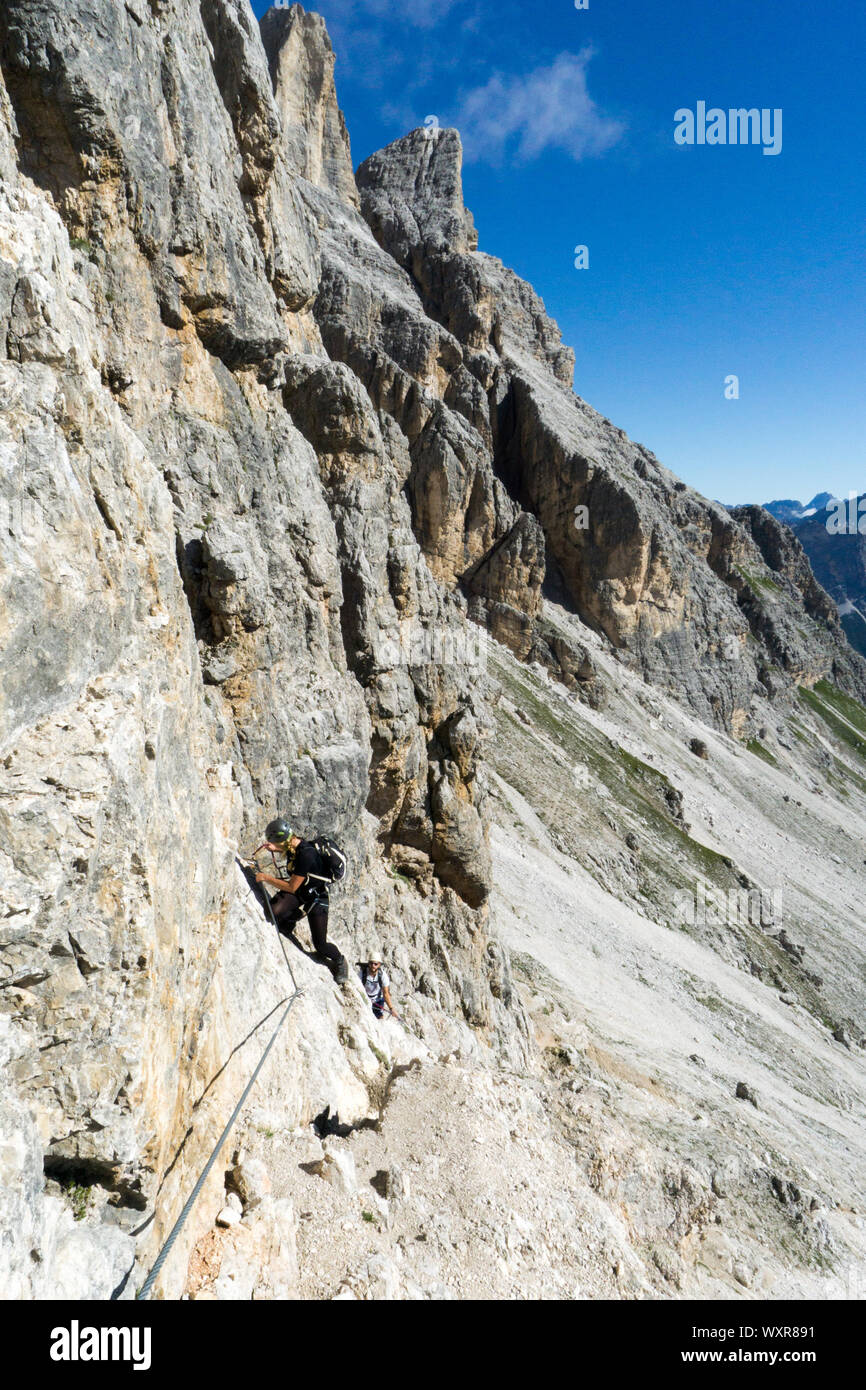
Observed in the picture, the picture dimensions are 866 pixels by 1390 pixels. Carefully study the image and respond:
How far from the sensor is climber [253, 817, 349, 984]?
527 inches

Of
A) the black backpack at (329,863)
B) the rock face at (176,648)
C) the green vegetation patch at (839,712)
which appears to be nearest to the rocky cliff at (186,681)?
the rock face at (176,648)

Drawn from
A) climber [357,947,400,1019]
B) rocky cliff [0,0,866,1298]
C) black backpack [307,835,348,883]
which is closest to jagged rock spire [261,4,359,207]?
rocky cliff [0,0,866,1298]

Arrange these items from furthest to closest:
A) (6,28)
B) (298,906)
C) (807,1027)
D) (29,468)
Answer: (807,1027) → (298,906) → (6,28) → (29,468)

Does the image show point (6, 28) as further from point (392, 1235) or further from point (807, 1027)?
point (807, 1027)

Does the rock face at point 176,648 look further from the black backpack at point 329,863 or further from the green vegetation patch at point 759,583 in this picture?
the green vegetation patch at point 759,583

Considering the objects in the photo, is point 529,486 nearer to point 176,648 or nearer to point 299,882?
point 299,882

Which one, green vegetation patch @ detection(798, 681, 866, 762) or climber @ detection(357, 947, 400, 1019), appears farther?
green vegetation patch @ detection(798, 681, 866, 762)

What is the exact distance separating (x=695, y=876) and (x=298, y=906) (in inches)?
2118

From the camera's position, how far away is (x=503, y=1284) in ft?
31.3

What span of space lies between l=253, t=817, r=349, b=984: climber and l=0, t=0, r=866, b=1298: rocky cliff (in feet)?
3.01

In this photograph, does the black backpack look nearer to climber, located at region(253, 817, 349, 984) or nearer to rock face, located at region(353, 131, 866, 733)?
climber, located at region(253, 817, 349, 984)

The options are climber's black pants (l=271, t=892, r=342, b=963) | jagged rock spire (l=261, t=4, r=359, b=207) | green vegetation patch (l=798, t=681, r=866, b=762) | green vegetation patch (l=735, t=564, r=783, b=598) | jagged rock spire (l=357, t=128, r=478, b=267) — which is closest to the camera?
climber's black pants (l=271, t=892, r=342, b=963)

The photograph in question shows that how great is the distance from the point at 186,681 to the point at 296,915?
5.89 metres
